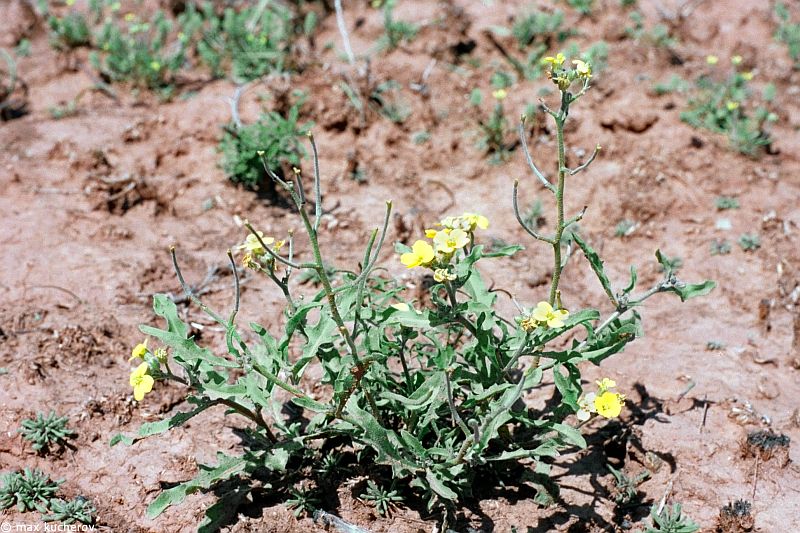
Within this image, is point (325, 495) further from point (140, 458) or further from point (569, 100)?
point (569, 100)

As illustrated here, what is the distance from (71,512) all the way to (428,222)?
261 cm

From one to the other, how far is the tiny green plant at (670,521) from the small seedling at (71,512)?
226cm

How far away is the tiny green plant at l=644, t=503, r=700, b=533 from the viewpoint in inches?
112

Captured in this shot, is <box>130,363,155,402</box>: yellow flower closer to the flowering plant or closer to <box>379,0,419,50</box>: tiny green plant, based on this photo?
the flowering plant

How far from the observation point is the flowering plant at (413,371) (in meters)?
2.45

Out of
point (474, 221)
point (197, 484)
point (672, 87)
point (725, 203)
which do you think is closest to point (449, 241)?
point (474, 221)

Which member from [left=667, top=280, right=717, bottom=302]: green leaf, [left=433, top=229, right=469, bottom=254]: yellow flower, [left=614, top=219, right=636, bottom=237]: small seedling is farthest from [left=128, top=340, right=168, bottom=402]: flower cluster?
[left=614, top=219, right=636, bottom=237]: small seedling

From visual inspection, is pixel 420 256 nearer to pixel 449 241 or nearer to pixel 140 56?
pixel 449 241

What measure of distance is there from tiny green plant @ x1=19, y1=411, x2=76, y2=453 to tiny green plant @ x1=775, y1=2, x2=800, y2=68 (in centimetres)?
604

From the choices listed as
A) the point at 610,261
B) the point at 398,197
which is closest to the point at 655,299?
the point at 610,261

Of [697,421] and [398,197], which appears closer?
[697,421]

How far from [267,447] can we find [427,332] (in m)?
0.82

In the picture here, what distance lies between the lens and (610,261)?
440 centimetres

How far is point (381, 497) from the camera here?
9.65 ft
